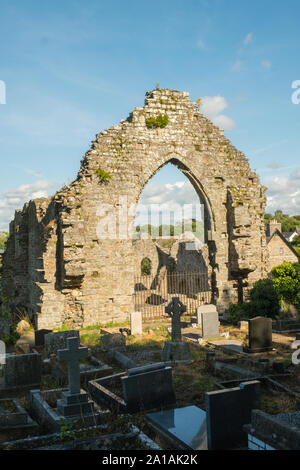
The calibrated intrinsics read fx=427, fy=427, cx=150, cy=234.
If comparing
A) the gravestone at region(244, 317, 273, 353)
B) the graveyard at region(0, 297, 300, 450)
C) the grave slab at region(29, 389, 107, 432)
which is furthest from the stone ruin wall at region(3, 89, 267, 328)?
the grave slab at region(29, 389, 107, 432)

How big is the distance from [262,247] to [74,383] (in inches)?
444

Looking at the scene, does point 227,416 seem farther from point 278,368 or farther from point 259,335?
point 259,335

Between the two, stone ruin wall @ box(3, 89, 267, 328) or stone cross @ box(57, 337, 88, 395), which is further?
stone ruin wall @ box(3, 89, 267, 328)

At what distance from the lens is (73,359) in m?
6.50

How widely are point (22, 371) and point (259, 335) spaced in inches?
216

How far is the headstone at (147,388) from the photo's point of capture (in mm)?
6221

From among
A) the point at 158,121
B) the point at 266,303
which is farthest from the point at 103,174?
the point at 266,303

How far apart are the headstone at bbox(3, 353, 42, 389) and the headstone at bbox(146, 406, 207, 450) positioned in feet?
9.03

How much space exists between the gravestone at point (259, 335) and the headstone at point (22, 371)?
498 cm

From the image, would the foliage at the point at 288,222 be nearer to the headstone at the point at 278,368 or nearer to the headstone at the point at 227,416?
the headstone at the point at 278,368

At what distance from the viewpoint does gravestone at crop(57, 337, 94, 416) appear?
591cm

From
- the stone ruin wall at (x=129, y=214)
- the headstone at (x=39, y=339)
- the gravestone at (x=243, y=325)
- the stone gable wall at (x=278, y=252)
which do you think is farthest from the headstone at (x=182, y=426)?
the stone gable wall at (x=278, y=252)

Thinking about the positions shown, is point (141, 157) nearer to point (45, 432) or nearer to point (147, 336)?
point (147, 336)

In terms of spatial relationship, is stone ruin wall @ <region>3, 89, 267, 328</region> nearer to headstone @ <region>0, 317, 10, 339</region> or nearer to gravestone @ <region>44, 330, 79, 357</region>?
headstone @ <region>0, 317, 10, 339</region>
